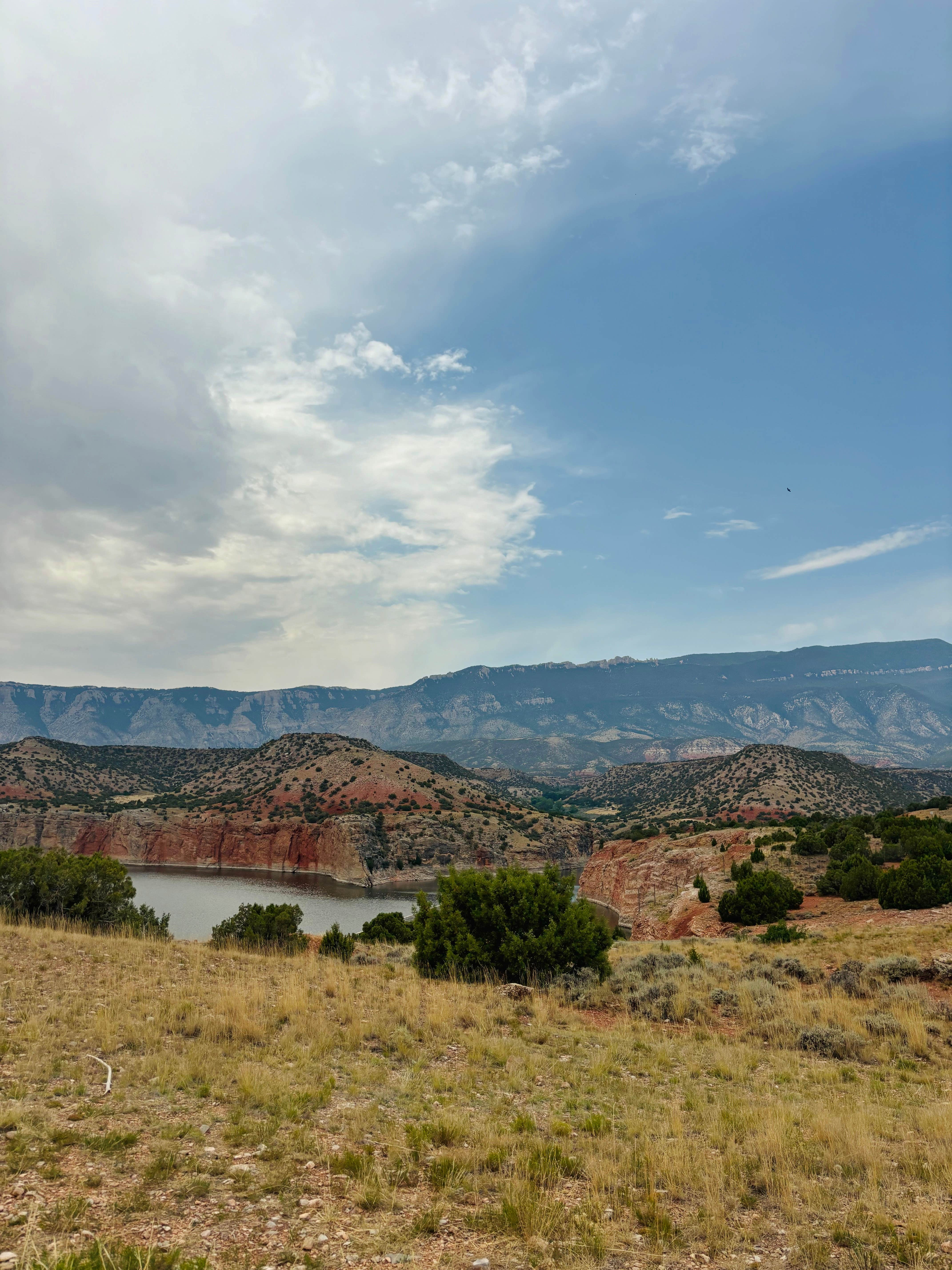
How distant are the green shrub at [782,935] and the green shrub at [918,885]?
12.6 ft

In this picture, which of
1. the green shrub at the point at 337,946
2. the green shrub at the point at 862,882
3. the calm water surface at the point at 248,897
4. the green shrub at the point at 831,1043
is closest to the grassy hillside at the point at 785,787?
the calm water surface at the point at 248,897

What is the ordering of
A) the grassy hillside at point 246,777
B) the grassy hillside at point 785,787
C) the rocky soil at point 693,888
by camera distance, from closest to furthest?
the rocky soil at point 693,888 < the grassy hillside at point 785,787 < the grassy hillside at point 246,777

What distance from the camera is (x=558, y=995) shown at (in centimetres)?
1342

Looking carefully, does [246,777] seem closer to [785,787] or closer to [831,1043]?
[785,787]

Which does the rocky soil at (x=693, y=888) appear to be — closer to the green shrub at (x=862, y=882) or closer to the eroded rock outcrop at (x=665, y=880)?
the eroded rock outcrop at (x=665, y=880)

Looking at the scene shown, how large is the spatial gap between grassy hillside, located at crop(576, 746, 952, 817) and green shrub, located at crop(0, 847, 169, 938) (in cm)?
7165

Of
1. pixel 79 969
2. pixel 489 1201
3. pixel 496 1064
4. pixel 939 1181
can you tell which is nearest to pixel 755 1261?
pixel 489 1201

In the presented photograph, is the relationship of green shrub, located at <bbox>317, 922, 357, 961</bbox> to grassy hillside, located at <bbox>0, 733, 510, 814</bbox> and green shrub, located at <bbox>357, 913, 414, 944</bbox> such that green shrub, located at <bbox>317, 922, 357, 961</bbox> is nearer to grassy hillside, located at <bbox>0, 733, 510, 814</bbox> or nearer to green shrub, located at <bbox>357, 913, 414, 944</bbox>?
green shrub, located at <bbox>357, 913, 414, 944</bbox>

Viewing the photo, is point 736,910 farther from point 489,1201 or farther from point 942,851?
point 489,1201

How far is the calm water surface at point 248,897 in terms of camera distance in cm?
5503

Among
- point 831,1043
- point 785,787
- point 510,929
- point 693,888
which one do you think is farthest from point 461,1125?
point 785,787

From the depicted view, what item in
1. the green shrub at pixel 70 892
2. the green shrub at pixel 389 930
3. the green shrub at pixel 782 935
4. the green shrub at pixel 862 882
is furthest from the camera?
the green shrub at pixel 862 882

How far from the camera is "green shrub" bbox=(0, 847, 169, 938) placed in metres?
20.9

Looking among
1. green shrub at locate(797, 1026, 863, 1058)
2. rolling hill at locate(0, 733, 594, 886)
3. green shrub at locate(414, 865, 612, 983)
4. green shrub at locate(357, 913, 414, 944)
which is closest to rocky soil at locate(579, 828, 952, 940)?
green shrub at locate(414, 865, 612, 983)
